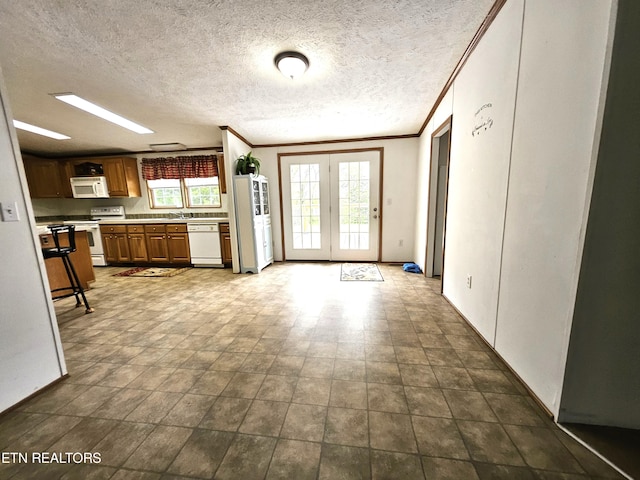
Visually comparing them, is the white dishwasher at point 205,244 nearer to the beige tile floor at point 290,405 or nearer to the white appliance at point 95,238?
the white appliance at point 95,238

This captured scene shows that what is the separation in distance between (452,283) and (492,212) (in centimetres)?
112

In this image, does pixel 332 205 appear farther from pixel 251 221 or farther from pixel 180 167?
pixel 180 167

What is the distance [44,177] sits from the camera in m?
4.95

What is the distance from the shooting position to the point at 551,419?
124cm

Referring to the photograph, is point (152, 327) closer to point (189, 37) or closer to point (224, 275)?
point (224, 275)

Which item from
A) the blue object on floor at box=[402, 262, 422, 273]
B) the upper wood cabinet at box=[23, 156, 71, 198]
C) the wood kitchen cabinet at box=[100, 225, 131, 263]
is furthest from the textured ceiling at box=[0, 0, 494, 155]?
the blue object on floor at box=[402, 262, 422, 273]

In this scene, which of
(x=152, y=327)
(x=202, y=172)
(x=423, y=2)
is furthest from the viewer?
(x=202, y=172)

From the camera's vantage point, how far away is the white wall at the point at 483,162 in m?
1.61

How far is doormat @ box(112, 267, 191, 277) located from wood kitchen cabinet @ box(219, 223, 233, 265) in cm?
82

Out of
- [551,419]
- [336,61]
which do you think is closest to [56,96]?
[336,61]

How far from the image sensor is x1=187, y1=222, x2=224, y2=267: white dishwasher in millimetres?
4548

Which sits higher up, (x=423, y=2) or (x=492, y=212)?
(x=423, y=2)

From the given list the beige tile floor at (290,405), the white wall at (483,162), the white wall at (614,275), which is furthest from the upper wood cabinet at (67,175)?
the white wall at (614,275)

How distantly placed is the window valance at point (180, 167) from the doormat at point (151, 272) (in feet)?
6.47
